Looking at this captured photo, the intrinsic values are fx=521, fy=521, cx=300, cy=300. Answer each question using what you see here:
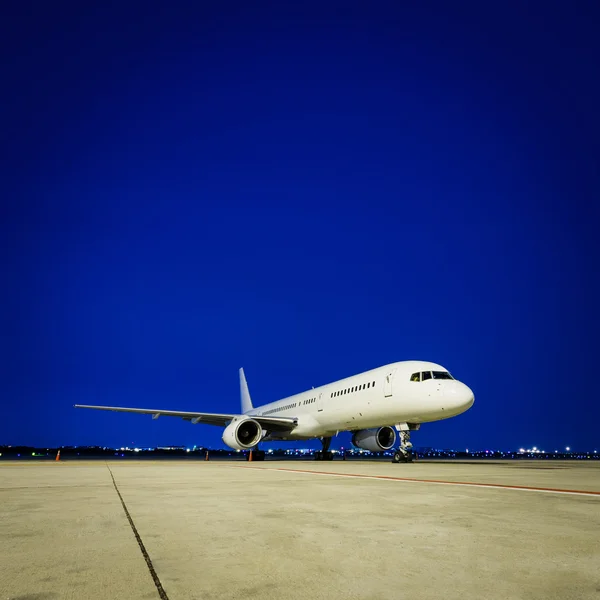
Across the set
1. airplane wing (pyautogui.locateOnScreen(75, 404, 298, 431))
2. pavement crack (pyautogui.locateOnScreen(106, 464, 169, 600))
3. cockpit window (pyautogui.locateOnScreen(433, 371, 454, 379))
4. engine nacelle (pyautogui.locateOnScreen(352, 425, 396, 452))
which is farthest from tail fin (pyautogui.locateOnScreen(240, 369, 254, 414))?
pavement crack (pyautogui.locateOnScreen(106, 464, 169, 600))

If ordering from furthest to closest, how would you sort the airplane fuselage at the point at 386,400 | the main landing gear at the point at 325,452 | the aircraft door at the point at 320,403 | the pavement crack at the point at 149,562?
the main landing gear at the point at 325,452, the aircraft door at the point at 320,403, the airplane fuselage at the point at 386,400, the pavement crack at the point at 149,562

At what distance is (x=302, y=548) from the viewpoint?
12.4 feet

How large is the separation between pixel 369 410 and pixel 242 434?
25.7 feet

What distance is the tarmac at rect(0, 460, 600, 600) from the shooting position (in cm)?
Answer: 281

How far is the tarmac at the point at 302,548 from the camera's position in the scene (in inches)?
110

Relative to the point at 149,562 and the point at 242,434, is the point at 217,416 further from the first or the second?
the point at 149,562

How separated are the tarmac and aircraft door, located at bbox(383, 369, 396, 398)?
535 inches

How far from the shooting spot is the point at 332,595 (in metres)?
2.70

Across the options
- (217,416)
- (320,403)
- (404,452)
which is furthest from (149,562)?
(217,416)

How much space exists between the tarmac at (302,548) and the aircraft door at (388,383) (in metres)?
13.6

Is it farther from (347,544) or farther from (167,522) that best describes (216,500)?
(347,544)

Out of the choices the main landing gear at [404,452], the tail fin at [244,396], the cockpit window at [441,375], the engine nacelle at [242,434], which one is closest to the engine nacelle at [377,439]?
the engine nacelle at [242,434]

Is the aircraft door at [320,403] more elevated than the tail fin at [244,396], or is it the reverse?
the tail fin at [244,396]

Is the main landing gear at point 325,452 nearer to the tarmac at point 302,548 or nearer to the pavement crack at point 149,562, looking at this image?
the tarmac at point 302,548
